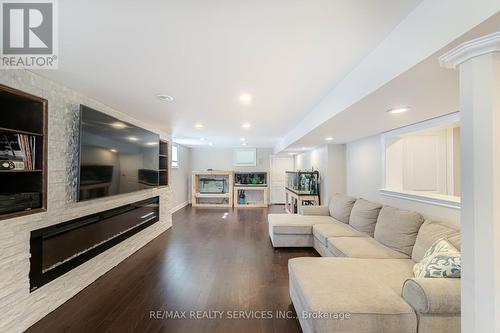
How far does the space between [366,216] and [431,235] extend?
3.46ft

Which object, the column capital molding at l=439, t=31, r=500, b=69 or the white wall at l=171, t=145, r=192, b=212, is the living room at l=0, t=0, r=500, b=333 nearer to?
the column capital molding at l=439, t=31, r=500, b=69

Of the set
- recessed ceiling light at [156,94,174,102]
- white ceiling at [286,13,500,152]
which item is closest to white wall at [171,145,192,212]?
recessed ceiling light at [156,94,174,102]

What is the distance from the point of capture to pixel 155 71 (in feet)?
6.05

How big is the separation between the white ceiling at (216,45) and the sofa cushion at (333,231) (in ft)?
6.31

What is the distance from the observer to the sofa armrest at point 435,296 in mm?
1406

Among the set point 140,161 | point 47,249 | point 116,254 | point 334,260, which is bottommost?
point 116,254

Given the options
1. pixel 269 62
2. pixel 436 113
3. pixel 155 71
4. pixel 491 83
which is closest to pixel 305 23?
pixel 269 62

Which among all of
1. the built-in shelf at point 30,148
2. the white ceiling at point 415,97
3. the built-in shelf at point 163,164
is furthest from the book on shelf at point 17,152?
the white ceiling at point 415,97

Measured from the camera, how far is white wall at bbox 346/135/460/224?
2.50m

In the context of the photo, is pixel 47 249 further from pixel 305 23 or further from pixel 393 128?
pixel 393 128

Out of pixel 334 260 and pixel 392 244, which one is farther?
pixel 392 244

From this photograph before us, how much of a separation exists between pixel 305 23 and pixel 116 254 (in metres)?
3.57

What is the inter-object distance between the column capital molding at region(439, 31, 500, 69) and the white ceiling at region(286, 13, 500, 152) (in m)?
0.05

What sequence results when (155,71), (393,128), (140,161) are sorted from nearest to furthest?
(155,71) < (393,128) < (140,161)
